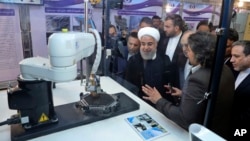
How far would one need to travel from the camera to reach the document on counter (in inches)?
34.2

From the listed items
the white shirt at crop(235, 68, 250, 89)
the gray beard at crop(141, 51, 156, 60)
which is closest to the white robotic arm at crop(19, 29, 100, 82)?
the gray beard at crop(141, 51, 156, 60)

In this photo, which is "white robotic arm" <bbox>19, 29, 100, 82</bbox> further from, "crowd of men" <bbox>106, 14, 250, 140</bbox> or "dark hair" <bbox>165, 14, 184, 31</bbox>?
"dark hair" <bbox>165, 14, 184, 31</bbox>

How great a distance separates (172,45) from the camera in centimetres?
182

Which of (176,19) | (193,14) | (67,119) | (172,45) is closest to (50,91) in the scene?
(67,119)

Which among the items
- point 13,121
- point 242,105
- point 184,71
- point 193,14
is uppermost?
point 193,14

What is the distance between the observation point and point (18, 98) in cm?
83

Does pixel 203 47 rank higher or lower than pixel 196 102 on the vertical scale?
higher

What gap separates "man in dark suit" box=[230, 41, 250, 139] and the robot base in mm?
865

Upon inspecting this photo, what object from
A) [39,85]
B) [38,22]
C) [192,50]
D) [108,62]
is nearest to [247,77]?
[192,50]

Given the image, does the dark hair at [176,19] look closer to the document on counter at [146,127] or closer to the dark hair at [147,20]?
the dark hair at [147,20]

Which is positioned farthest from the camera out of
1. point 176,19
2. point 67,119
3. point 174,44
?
point 176,19

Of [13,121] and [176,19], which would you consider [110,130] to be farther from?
[176,19]

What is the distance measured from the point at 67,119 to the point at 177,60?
1.10m

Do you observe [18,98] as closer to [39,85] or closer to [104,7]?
[39,85]
